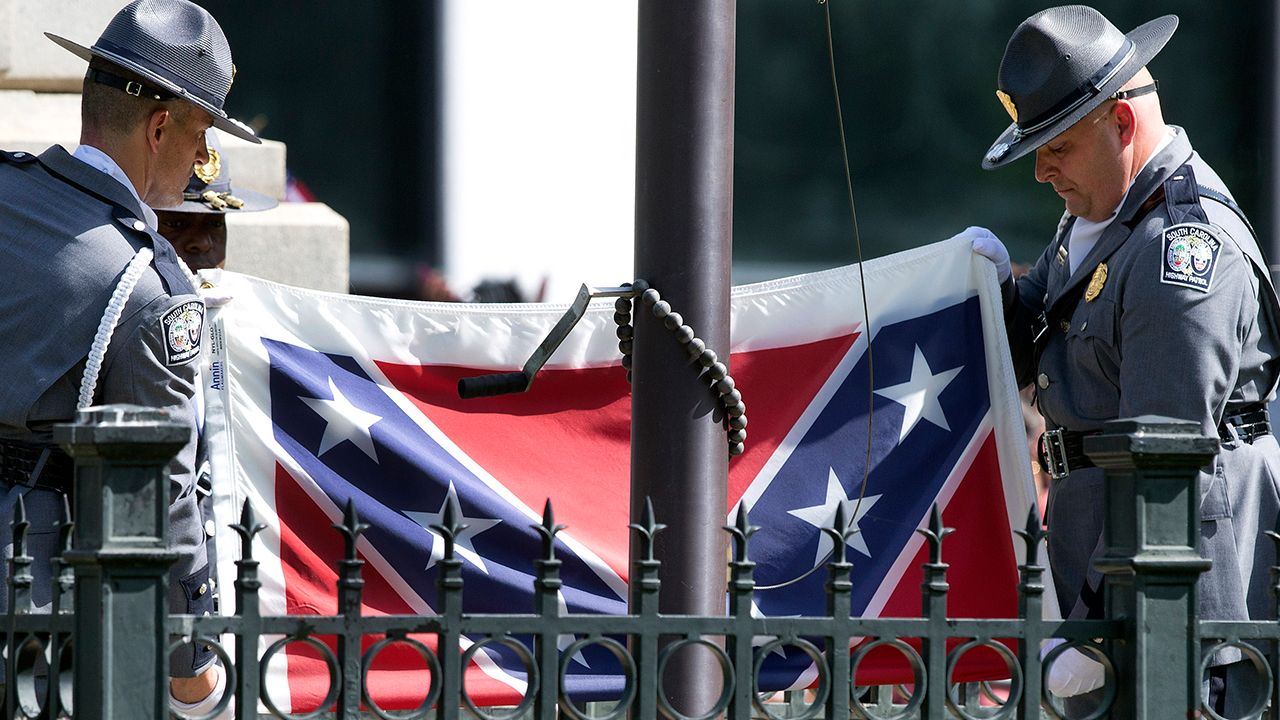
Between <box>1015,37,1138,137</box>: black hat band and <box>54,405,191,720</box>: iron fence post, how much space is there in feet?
6.91

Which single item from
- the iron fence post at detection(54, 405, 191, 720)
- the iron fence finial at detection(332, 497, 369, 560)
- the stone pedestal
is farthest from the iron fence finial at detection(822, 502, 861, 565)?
the stone pedestal

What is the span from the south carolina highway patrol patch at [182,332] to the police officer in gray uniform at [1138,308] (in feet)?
6.05

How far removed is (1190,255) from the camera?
11.7ft

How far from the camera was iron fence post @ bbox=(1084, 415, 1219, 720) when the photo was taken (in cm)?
282

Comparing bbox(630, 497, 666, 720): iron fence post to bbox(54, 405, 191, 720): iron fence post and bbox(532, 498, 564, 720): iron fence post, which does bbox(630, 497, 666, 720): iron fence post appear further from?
→ bbox(54, 405, 191, 720): iron fence post

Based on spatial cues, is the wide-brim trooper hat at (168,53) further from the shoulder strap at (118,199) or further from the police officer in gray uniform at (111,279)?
the shoulder strap at (118,199)

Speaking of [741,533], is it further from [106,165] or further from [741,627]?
[106,165]

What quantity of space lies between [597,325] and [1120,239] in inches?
55.3

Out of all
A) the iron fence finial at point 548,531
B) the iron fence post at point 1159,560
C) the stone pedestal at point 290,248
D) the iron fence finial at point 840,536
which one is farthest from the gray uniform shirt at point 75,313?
the stone pedestal at point 290,248

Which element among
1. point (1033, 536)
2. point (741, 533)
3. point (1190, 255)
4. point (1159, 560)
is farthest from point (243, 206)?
point (1159, 560)

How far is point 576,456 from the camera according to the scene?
439 cm

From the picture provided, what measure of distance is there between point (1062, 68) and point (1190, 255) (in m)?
0.52

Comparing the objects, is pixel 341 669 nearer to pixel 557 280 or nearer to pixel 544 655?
pixel 544 655

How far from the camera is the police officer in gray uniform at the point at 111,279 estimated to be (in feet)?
10.6
